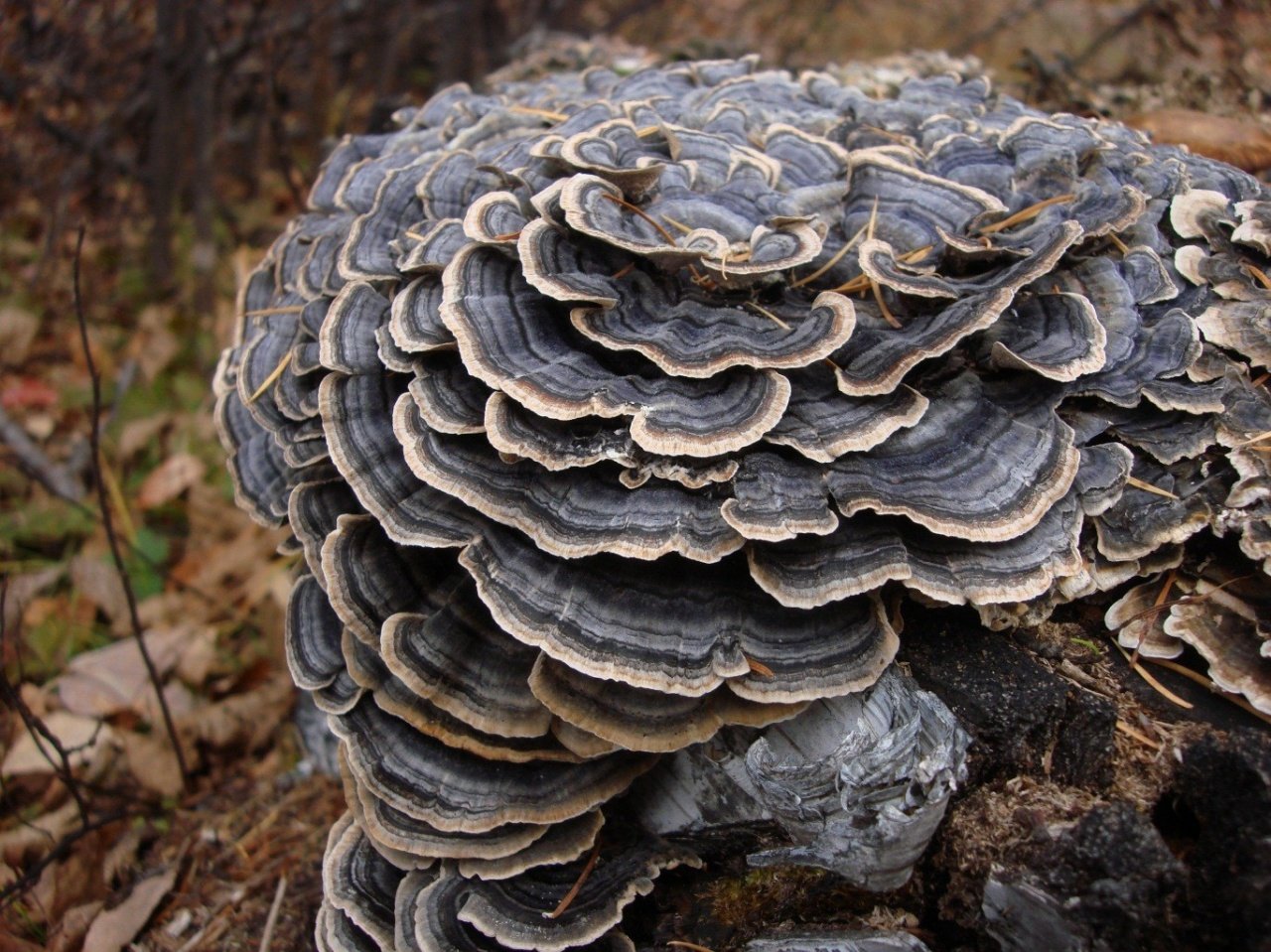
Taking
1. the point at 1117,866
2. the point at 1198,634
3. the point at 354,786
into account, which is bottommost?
the point at 354,786

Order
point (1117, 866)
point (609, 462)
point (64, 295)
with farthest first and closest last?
point (64, 295)
point (609, 462)
point (1117, 866)

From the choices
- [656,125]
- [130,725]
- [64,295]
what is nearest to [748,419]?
[656,125]

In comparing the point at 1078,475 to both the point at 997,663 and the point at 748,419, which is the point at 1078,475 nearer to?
the point at 997,663

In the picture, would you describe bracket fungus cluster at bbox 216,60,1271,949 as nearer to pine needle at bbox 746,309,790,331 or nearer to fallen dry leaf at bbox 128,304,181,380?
pine needle at bbox 746,309,790,331

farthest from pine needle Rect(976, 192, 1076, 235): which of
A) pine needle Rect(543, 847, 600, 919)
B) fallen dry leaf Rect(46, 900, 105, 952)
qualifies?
fallen dry leaf Rect(46, 900, 105, 952)

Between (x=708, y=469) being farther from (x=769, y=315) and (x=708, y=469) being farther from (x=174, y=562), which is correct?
(x=174, y=562)


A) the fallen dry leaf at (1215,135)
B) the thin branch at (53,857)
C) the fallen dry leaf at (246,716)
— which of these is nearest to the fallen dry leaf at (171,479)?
the fallen dry leaf at (246,716)

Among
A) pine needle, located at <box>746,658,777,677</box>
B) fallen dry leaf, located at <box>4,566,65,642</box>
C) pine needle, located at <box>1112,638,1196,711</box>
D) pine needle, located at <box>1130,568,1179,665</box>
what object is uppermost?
pine needle, located at <box>746,658,777,677</box>
